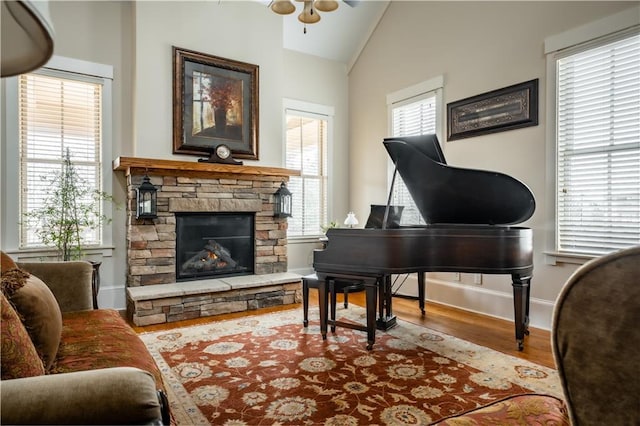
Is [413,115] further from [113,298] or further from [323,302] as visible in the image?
[113,298]

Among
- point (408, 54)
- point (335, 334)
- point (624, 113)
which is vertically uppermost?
point (408, 54)

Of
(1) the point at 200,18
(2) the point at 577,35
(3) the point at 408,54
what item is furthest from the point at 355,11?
(2) the point at 577,35

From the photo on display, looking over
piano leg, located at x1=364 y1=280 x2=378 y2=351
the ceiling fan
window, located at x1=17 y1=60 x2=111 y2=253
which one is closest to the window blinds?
the ceiling fan

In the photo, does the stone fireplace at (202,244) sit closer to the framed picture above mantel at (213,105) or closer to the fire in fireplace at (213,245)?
the fire in fireplace at (213,245)

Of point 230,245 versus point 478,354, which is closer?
point 478,354

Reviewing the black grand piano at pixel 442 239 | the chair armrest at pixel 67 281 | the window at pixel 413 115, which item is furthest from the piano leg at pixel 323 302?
the window at pixel 413 115

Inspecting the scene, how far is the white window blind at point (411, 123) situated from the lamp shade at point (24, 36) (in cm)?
451

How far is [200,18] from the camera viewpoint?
177 inches

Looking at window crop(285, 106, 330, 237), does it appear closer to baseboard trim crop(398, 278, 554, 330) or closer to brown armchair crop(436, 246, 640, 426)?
baseboard trim crop(398, 278, 554, 330)

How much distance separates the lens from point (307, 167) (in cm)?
589

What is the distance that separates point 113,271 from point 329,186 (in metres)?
3.22

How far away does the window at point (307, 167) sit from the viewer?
5.75 metres

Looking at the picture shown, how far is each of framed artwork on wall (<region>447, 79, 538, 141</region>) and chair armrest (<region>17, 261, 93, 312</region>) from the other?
392 centimetres

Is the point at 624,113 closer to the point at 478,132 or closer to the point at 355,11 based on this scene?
the point at 478,132
